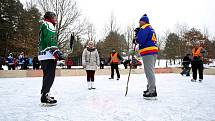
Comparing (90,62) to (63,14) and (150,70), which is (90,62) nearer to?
(150,70)

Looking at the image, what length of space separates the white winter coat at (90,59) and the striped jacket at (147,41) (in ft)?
8.81

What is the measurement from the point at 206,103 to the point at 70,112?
2862mm

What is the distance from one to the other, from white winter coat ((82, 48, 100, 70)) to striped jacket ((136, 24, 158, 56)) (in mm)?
2684

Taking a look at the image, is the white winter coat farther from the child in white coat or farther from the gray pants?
the gray pants

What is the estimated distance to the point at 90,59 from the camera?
833 centimetres

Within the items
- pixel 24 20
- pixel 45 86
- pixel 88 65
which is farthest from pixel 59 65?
pixel 45 86

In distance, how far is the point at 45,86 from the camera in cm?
502

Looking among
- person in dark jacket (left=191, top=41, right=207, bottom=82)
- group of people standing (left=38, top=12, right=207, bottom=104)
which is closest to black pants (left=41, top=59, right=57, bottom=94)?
group of people standing (left=38, top=12, right=207, bottom=104)

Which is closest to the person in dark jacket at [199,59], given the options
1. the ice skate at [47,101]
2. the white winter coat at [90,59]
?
the white winter coat at [90,59]

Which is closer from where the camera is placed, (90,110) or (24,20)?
(90,110)

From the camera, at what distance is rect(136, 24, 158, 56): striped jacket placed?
19.2ft

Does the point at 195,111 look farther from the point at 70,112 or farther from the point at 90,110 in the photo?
the point at 70,112

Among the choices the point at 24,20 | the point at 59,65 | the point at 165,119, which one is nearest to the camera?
the point at 165,119

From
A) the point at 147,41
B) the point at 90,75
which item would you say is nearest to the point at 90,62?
the point at 90,75
